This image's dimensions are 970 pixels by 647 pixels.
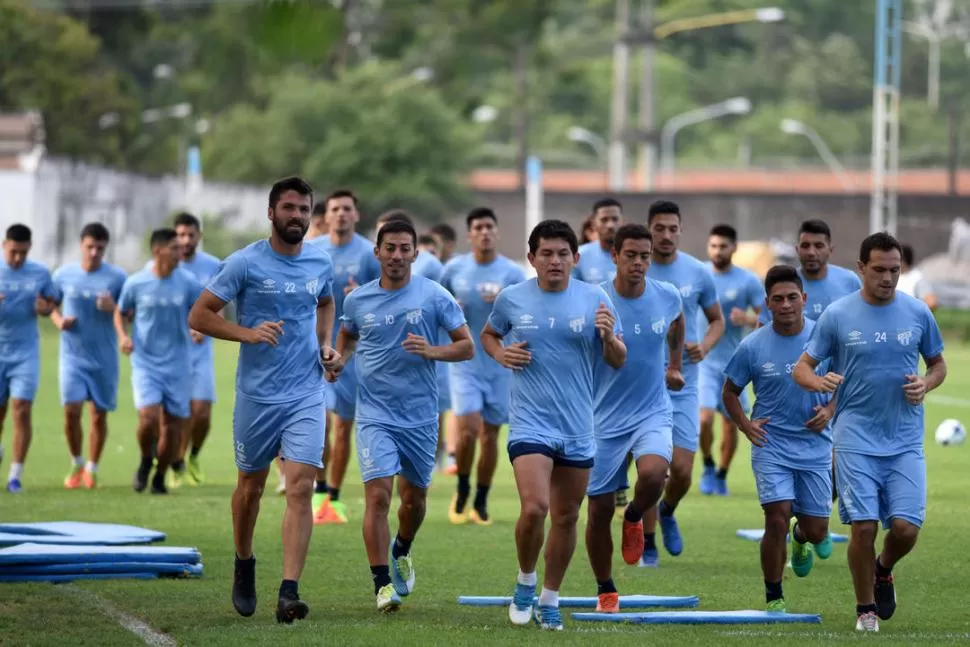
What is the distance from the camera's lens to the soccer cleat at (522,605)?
33.1 feet

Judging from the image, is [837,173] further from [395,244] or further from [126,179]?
[395,244]

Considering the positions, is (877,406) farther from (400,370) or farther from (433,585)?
(433,585)

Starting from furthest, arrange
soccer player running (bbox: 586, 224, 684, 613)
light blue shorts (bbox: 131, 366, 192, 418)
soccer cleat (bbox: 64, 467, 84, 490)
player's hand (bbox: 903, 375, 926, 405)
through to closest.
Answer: soccer cleat (bbox: 64, 467, 84, 490) < light blue shorts (bbox: 131, 366, 192, 418) < soccer player running (bbox: 586, 224, 684, 613) < player's hand (bbox: 903, 375, 926, 405)

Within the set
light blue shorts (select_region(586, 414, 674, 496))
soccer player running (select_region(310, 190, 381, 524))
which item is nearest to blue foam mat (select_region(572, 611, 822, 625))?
light blue shorts (select_region(586, 414, 674, 496))

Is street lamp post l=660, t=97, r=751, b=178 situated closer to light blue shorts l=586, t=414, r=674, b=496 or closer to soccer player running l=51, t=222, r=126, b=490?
soccer player running l=51, t=222, r=126, b=490

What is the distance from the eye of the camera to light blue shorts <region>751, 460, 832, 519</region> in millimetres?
10930

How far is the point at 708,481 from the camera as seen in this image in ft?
59.7

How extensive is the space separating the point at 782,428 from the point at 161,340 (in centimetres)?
788

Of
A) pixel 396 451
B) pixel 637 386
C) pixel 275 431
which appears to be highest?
pixel 637 386

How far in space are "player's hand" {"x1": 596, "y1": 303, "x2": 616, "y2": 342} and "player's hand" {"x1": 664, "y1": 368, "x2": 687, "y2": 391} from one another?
151 centimetres

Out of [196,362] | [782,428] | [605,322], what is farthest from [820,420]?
[196,362]

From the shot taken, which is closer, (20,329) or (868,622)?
(868,622)

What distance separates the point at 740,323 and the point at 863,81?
7301 cm

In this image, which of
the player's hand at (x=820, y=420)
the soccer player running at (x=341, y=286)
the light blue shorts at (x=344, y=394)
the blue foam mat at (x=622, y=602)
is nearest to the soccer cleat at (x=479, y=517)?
the soccer player running at (x=341, y=286)
